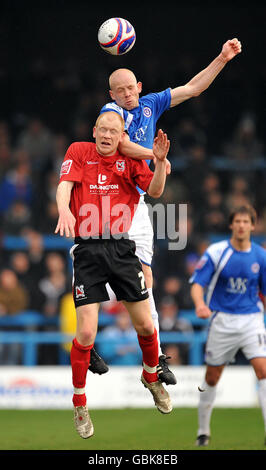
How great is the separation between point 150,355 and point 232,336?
9.42 feet

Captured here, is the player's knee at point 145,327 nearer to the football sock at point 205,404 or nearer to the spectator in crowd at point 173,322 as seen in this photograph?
the football sock at point 205,404

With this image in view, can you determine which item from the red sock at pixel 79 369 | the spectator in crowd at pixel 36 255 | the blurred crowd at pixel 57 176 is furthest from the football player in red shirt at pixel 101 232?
the spectator in crowd at pixel 36 255

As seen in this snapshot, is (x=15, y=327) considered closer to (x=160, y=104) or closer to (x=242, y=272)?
(x=242, y=272)

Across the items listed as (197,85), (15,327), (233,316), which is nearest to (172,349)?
(15,327)

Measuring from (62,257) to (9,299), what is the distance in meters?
2.06

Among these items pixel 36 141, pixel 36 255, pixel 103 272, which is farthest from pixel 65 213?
pixel 36 141

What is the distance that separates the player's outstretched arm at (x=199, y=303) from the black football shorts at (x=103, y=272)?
86.1 inches

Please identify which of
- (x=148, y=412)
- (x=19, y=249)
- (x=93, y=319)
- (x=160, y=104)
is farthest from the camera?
(x=19, y=249)

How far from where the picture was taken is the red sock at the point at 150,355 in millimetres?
7918

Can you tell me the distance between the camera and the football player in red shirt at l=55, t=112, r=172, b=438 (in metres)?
7.62

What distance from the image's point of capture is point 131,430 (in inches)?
491

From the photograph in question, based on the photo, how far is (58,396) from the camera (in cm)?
1502

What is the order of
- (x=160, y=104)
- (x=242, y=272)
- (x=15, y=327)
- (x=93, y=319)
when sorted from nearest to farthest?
(x=93, y=319) → (x=160, y=104) → (x=242, y=272) → (x=15, y=327)

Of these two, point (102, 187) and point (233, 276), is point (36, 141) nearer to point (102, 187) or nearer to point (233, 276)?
point (233, 276)
